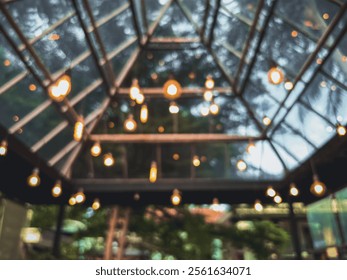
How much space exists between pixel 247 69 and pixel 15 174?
18.2 feet

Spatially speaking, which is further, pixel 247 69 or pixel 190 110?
pixel 190 110

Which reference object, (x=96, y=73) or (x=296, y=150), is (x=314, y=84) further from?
(x=96, y=73)

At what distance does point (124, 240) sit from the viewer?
10219mm

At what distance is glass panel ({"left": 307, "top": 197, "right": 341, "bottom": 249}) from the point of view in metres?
8.09

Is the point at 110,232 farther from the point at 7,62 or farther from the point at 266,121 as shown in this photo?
the point at 7,62

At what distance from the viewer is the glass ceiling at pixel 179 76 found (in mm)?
5160

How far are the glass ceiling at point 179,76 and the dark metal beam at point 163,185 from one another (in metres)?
0.14

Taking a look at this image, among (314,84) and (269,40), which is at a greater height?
(269,40)

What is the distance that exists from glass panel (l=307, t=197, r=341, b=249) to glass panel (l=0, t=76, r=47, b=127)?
7342mm

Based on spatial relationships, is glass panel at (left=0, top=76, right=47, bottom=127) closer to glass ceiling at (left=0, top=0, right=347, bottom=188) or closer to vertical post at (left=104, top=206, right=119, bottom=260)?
glass ceiling at (left=0, top=0, right=347, bottom=188)

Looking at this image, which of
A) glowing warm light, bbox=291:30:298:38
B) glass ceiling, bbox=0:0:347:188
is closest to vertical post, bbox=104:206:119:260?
glass ceiling, bbox=0:0:347:188

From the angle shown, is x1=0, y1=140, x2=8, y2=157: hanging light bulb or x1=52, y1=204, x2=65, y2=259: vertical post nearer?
x1=0, y1=140, x2=8, y2=157: hanging light bulb

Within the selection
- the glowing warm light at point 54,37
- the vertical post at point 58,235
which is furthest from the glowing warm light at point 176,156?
the glowing warm light at point 54,37
